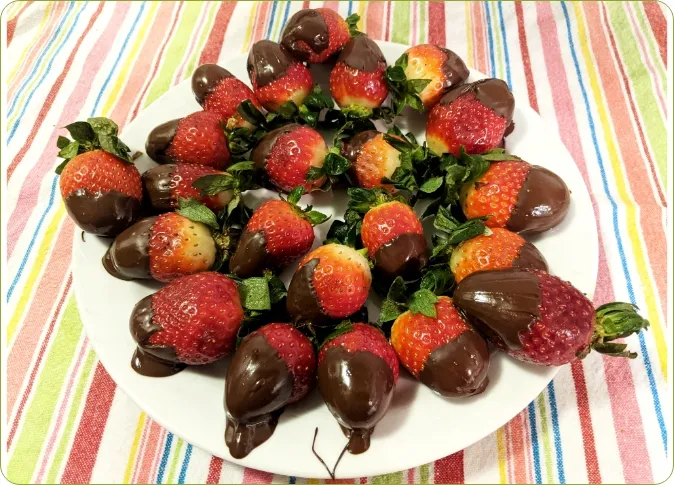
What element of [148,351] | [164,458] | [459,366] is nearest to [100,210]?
[148,351]

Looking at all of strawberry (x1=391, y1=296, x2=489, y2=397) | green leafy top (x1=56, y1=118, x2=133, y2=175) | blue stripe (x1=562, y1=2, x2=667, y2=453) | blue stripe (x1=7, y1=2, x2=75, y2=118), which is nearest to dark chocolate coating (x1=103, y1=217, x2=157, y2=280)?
green leafy top (x1=56, y1=118, x2=133, y2=175)

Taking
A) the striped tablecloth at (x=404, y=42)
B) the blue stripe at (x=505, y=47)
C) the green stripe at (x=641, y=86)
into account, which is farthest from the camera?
the blue stripe at (x=505, y=47)

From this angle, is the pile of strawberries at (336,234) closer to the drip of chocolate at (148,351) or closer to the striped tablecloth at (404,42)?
the drip of chocolate at (148,351)

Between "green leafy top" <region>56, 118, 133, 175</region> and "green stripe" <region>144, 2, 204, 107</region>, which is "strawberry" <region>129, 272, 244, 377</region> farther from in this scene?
"green stripe" <region>144, 2, 204, 107</region>

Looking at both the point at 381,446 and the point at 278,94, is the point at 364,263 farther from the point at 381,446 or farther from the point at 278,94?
the point at 278,94

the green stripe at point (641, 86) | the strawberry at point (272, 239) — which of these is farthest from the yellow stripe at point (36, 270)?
the green stripe at point (641, 86)

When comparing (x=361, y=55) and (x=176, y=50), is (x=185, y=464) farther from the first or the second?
(x=176, y=50)

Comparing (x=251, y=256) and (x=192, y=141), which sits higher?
(x=192, y=141)
